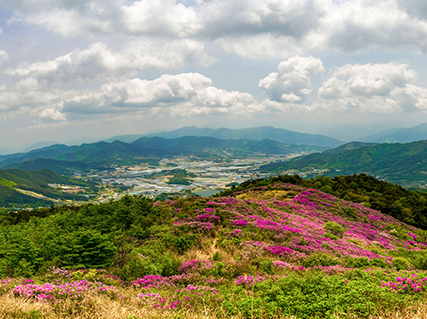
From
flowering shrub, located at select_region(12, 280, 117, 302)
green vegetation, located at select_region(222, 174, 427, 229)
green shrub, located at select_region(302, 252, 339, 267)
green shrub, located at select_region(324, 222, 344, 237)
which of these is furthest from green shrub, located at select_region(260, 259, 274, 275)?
green vegetation, located at select_region(222, 174, 427, 229)

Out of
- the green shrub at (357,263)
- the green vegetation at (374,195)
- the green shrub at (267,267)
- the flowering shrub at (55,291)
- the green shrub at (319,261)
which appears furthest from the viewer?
the green vegetation at (374,195)

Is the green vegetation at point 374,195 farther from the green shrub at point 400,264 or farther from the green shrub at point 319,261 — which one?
the green shrub at point 319,261

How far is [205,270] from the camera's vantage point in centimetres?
1088

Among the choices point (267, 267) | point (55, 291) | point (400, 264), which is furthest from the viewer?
point (400, 264)

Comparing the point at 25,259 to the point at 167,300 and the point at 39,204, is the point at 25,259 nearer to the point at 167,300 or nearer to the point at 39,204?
the point at 167,300

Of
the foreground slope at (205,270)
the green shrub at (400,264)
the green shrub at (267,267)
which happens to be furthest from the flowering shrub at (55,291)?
the green shrub at (400,264)

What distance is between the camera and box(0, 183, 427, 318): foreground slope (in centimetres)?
708

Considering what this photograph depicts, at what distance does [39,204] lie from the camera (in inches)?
7707

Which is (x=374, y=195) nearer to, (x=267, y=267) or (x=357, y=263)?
(x=357, y=263)

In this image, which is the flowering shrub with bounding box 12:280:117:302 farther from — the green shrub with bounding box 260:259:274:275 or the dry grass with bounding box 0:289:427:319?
the green shrub with bounding box 260:259:274:275

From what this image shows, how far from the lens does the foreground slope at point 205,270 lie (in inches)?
279

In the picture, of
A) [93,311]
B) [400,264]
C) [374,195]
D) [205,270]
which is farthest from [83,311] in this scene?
[374,195]

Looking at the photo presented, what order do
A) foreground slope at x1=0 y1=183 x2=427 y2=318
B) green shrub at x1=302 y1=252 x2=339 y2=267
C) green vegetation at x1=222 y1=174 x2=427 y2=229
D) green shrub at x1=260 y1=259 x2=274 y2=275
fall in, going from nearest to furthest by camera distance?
foreground slope at x1=0 y1=183 x2=427 y2=318 < green shrub at x1=260 y1=259 x2=274 y2=275 < green shrub at x1=302 y1=252 x2=339 y2=267 < green vegetation at x1=222 y1=174 x2=427 y2=229

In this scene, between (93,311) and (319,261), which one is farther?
(319,261)
